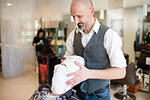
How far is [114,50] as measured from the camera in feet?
2.94

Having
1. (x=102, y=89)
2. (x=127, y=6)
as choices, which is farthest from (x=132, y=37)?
(x=102, y=89)

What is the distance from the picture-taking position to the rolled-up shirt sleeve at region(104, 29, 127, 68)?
88 centimetres

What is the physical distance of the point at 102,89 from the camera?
1.10 metres

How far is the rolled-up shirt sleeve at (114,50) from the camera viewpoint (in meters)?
0.88

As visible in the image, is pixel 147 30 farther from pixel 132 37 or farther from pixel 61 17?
pixel 61 17

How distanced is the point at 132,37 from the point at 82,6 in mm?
3121

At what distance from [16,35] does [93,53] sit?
107 inches

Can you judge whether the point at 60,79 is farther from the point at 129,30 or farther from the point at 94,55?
the point at 129,30

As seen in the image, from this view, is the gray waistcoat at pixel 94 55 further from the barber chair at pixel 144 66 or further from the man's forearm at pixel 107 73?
the barber chair at pixel 144 66

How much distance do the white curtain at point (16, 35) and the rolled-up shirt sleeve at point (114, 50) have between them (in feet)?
7.26

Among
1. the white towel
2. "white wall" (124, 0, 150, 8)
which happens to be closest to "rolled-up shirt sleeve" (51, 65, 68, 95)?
the white towel

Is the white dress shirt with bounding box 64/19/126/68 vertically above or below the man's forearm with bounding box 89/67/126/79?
above

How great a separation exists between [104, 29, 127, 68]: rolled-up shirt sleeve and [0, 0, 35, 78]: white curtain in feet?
7.26

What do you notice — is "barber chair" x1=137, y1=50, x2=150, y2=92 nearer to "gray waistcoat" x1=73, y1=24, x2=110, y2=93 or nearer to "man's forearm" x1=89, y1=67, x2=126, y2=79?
"gray waistcoat" x1=73, y1=24, x2=110, y2=93
